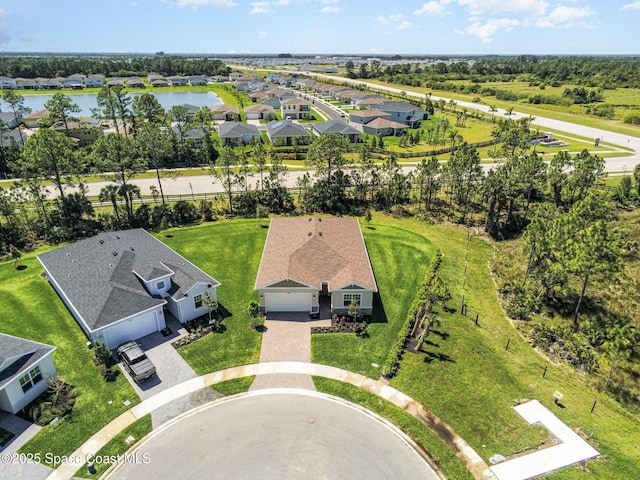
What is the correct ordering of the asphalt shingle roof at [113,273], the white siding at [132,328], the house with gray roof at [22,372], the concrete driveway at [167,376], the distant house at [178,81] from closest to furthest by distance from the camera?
the house with gray roof at [22,372] → the concrete driveway at [167,376] → the white siding at [132,328] → the asphalt shingle roof at [113,273] → the distant house at [178,81]

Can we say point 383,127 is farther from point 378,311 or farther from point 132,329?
point 132,329

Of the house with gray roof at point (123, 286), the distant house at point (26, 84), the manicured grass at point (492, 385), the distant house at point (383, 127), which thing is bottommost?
the manicured grass at point (492, 385)

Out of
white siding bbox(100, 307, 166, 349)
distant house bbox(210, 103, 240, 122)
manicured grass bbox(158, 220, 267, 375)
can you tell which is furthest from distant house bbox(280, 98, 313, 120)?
white siding bbox(100, 307, 166, 349)

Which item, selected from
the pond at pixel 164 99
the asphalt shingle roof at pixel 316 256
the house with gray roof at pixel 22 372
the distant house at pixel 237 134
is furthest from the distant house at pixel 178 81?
the house with gray roof at pixel 22 372

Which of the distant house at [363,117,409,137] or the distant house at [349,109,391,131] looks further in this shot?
the distant house at [349,109,391,131]

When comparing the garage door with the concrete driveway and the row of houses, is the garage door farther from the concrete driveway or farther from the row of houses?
the row of houses

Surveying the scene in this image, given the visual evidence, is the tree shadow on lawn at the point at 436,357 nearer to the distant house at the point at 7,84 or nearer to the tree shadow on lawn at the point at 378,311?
the tree shadow on lawn at the point at 378,311
